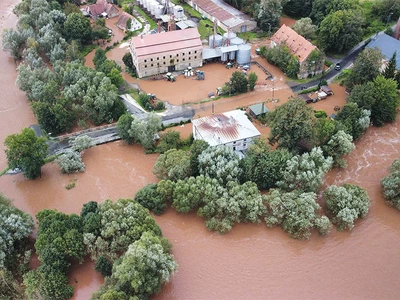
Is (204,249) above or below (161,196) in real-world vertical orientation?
below

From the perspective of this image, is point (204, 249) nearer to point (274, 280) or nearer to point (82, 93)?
point (274, 280)

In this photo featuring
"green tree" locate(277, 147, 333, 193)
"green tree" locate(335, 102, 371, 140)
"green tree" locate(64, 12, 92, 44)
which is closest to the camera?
"green tree" locate(277, 147, 333, 193)

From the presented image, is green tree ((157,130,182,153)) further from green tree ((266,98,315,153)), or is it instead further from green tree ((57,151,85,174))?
green tree ((266,98,315,153))

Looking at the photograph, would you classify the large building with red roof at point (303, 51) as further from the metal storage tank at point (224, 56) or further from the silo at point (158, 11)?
the silo at point (158, 11)

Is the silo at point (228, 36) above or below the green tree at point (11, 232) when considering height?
above

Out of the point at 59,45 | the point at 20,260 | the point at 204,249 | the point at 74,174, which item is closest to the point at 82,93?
the point at 74,174

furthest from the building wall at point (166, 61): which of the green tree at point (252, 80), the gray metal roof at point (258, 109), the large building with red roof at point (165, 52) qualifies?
the gray metal roof at point (258, 109)

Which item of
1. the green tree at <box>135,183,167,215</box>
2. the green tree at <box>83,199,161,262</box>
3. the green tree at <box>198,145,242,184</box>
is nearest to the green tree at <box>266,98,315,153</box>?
the green tree at <box>198,145,242,184</box>
